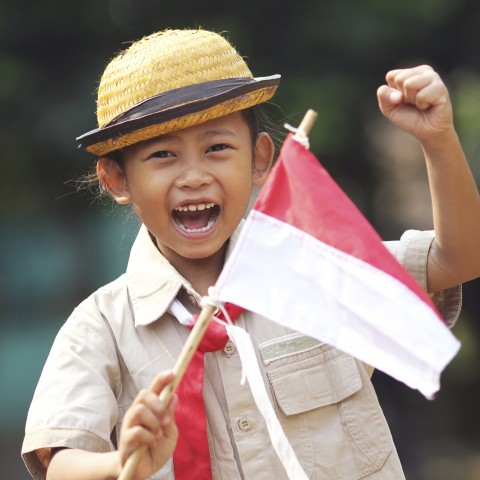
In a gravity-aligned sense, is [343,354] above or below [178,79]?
below

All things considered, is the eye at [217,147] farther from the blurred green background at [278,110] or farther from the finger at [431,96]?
the blurred green background at [278,110]

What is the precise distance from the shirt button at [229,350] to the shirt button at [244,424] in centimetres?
15

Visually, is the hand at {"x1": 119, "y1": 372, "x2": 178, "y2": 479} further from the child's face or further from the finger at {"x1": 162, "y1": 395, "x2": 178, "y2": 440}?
the child's face

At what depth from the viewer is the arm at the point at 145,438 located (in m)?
2.19

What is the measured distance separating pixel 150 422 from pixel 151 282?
66 centimetres

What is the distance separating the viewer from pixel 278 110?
195 inches

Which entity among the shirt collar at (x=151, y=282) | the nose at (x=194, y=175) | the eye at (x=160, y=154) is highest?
the eye at (x=160, y=154)

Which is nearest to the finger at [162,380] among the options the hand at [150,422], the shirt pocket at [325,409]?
the hand at [150,422]

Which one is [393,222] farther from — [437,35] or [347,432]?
[347,432]

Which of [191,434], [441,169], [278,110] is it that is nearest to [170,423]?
[191,434]

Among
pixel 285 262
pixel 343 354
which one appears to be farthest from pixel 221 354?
pixel 285 262

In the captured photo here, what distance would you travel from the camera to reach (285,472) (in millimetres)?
2666

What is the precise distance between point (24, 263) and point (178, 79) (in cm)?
290

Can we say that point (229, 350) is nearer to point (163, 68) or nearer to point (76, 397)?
point (76, 397)
